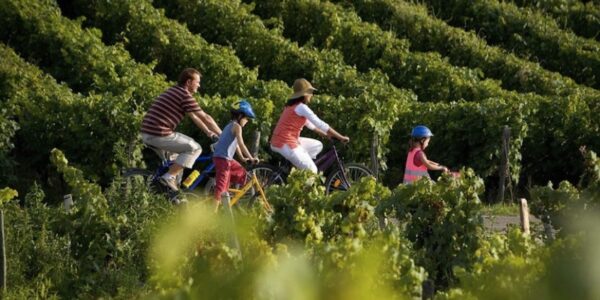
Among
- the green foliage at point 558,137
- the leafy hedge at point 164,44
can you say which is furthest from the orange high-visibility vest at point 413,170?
the leafy hedge at point 164,44

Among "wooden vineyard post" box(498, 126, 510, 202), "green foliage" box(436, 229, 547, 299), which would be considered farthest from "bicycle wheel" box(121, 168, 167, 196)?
"green foliage" box(436, 229, 547, 299)

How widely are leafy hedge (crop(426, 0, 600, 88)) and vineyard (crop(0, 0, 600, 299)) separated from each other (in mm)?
44

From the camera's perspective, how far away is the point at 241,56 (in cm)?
1825

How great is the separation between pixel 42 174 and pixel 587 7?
14.5m

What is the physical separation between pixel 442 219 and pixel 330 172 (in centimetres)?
415

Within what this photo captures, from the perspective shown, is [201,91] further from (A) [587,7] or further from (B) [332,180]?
(A) [587,7]

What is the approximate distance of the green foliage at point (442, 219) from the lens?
Result: 6875mm

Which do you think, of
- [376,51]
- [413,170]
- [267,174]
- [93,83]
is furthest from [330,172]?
[376,51]

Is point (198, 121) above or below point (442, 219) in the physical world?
above

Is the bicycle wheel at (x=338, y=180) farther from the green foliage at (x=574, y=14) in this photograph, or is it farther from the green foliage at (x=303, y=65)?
the green foliage at (x=574, y=14)

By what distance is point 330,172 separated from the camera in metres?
11.2

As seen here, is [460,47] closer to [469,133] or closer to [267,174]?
[469,133]

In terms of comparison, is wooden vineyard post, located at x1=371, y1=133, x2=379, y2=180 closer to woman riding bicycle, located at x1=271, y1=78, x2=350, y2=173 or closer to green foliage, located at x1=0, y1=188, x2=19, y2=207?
woman riding bicycle, located at x1=271, y1=78, x2=350, y2=173

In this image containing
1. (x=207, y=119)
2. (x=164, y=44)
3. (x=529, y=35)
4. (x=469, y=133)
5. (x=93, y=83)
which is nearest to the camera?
(x=207, y=119)
